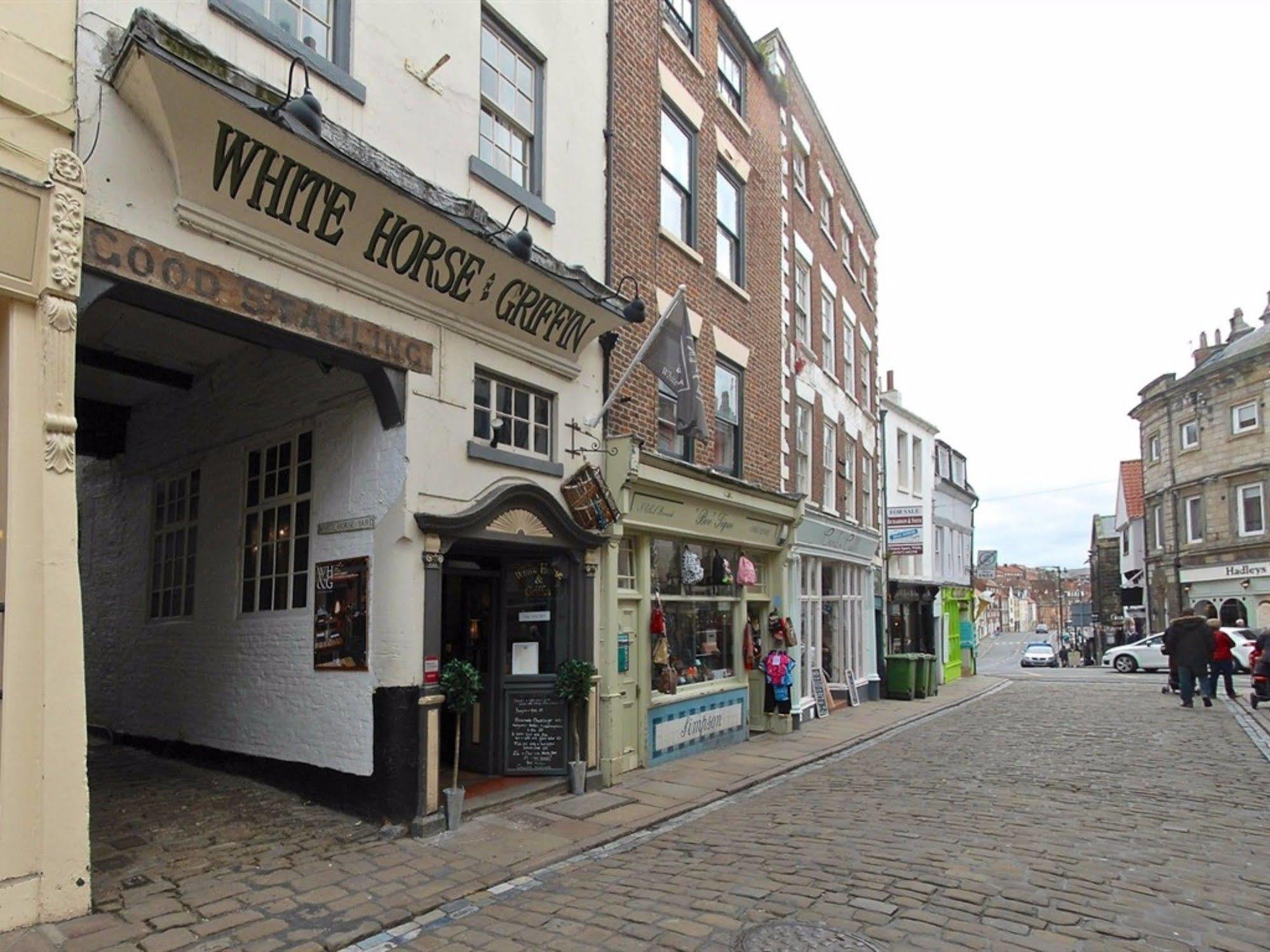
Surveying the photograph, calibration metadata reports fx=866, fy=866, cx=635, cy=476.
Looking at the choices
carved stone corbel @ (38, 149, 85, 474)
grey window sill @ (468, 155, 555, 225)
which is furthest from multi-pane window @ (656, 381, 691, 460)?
carved stone corbel @ (38, 149, 85, 474)

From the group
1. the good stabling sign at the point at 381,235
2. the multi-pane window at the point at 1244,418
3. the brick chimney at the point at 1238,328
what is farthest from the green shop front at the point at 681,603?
the brick chimney at the point at 1238,328

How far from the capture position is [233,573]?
30.0 ft

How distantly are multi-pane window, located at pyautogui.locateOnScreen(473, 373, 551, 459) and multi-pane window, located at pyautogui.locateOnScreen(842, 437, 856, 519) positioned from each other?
11638mm

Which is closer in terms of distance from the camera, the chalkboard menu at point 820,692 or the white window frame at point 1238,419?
the chalkboard menu at point 820,692

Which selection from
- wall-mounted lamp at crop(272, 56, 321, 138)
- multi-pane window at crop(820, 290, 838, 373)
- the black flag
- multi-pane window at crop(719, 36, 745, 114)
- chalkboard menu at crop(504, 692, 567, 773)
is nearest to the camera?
wall-mounted lamp at crop(272, 56, 321, 138)

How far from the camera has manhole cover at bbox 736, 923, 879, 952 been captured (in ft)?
16.1

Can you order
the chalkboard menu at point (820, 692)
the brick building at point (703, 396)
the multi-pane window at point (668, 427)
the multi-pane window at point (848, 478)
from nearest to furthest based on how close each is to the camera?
1. the brick building at point (703, 396)
2. the multi-pane window at point (668, 427)
3. the chalkboard menu at point (820, 692)
4. the multi-pane window at point (848, 478)

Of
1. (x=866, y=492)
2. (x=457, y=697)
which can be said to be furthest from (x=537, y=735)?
(x=866, y=492)

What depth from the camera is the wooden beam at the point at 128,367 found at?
29.9 feet

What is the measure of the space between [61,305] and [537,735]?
19.5 feet

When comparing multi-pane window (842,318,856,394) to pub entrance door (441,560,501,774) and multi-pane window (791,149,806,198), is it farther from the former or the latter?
pub entrance door (441,560,501,774)

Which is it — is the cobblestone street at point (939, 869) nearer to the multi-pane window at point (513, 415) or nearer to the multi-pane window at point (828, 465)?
the multi-pane window at point (513, 415)

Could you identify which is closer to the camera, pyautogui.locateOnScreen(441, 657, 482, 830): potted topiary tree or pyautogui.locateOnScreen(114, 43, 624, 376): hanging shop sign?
pyautogui.locateOnScreen(114, 43, 624, 376): hanging shop sign

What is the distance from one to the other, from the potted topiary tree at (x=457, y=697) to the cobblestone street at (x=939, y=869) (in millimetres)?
1281
